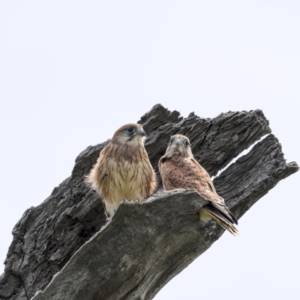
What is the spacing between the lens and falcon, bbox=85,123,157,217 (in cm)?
778

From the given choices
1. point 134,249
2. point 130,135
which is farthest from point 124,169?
point 134,249

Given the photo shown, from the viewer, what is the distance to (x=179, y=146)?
7711mm

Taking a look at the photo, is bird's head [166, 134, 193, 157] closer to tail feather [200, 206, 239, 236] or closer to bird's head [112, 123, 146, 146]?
bird's head [112, 123, 146, 146]

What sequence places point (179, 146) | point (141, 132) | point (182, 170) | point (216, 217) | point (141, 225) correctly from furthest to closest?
point (141, 132)
point (179, 146)
point (182, 170)
point (216, 217)
point (141, 225)

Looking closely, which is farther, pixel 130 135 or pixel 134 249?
pixel 130 135

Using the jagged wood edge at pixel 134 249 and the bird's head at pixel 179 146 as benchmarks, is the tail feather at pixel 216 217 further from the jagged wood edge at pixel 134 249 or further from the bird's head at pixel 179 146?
the bird's head at pixel 179 146

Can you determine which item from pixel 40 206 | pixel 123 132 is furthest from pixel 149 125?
pixel 40 206

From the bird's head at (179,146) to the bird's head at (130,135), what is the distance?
29 cm

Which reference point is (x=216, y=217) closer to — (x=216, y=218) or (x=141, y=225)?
(x=216, y=218)

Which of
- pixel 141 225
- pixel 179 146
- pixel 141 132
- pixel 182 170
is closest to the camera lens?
pixel 141 225

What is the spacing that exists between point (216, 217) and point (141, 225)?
0.65 meters

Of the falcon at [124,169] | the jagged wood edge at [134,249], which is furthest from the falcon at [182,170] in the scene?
the jagged wood edge at [134,249]

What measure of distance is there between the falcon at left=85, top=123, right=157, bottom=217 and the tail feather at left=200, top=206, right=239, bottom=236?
1863 millimetres

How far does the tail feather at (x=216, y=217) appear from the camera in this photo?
592cm
